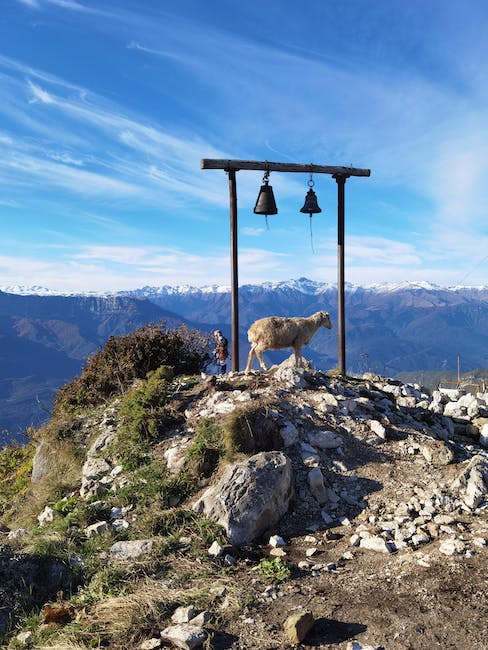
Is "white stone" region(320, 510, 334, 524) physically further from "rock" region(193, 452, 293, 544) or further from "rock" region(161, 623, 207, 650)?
"rock" region(161, 623, 207, 650)

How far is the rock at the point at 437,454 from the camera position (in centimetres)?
820

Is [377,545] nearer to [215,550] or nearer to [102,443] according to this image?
[215,550]

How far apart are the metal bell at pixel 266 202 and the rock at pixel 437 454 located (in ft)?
20.7

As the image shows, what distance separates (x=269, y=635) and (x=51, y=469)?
7.26m

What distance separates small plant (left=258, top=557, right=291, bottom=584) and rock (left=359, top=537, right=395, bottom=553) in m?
1.15

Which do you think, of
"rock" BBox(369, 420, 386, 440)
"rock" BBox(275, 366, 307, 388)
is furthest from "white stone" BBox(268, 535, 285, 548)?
"rock" BBox(275, 366, 307, 388)

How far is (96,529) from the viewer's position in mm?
6824

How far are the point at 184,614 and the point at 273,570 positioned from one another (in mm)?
1243

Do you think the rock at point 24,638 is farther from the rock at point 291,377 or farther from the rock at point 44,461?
the rock at point 291,377

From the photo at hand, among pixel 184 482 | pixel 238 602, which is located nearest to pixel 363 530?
pixel 238 602

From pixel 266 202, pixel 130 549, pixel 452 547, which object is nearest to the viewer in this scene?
pixel 452 547

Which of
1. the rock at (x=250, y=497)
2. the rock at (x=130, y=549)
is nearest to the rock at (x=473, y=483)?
the rock at (x=250, y=497)

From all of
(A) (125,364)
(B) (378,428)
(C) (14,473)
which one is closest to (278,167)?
(A) (125,364)

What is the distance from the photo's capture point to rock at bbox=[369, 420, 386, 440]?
28.7 ft
